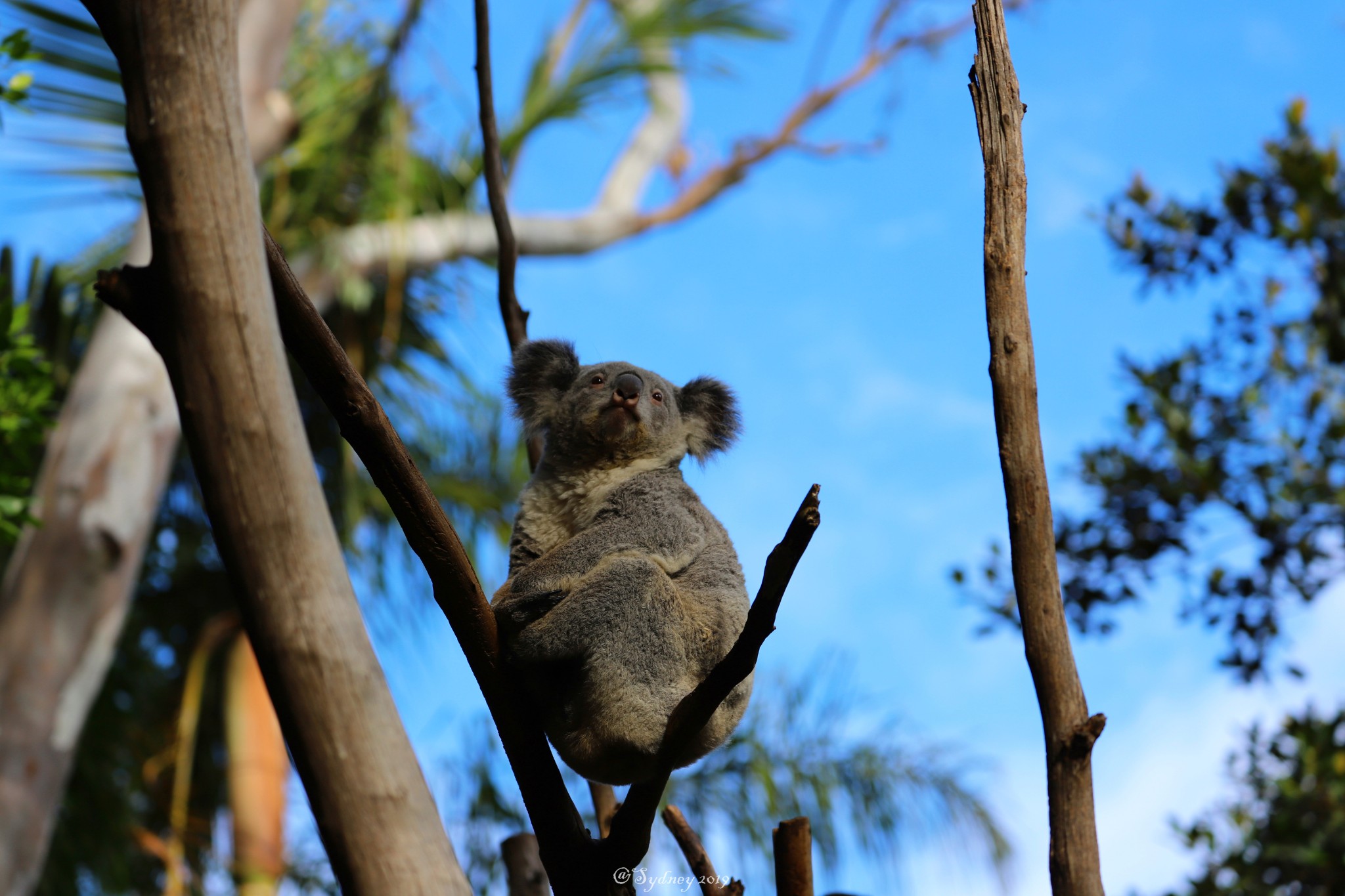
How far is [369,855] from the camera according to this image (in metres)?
1.56

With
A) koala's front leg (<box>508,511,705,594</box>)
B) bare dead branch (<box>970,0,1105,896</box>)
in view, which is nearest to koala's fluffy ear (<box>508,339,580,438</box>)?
koala's front leg (<box>508,511,705,594</box>)

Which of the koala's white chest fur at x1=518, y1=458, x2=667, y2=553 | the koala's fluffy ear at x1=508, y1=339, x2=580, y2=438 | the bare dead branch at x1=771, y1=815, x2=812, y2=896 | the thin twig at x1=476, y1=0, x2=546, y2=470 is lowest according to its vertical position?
the bare dead branch at x1=771, y1=815, x2=812, y2=896

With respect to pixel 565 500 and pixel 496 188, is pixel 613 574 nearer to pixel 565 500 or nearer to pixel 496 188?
pixel 565 500

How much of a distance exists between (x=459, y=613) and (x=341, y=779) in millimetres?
802

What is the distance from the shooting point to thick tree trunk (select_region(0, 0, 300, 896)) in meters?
6.08

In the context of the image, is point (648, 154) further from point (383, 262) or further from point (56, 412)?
point (56, 412)

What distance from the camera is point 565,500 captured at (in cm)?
310

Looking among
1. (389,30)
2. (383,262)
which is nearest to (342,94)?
(389,30)

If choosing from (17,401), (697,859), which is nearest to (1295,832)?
(697,859)

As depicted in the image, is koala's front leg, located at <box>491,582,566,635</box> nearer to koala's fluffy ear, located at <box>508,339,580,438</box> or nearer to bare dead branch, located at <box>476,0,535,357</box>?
koala's fluffy ear, located at <box>508,339,580,438</box>

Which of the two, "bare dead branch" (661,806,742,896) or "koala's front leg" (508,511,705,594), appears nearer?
"koala's front leg" (508,511,705,594)

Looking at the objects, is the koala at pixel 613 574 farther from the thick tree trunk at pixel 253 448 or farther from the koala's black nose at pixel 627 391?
the thick tree trunk at pixel 253 448

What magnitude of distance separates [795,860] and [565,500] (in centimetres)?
109

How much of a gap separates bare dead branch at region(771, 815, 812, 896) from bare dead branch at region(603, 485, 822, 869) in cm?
39
